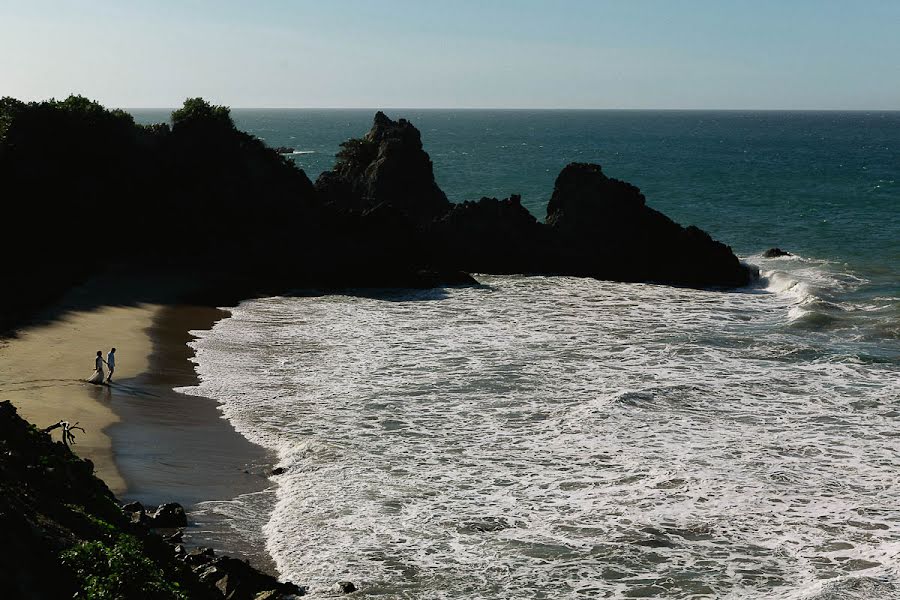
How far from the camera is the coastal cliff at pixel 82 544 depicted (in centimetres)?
1248

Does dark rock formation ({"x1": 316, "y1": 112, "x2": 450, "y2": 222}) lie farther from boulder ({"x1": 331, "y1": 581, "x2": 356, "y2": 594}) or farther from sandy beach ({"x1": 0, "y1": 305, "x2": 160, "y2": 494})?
boulder ({"x1": 331, "y1": 581, "x2": 356, "y2": 594})

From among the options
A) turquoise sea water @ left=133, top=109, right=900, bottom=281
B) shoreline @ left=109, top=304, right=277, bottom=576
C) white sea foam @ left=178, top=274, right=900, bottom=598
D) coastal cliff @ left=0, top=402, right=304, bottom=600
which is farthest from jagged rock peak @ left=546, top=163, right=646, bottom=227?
coastal cliff @ left=0, top=402, right=304, bottom=600

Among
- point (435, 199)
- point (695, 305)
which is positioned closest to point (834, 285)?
point (695, 305)

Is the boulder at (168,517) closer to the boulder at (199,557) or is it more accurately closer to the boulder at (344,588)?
the boulder at (199,557)

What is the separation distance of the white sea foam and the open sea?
7cm

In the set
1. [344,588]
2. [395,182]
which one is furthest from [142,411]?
[395,182]

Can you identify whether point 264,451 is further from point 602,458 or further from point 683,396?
point 683,396

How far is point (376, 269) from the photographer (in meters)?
46.8

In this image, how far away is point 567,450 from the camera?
Result: 23578mm

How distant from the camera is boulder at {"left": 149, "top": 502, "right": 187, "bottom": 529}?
1844 centimetres

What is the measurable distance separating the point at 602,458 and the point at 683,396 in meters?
5.84

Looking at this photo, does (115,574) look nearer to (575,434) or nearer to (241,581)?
(241,581)

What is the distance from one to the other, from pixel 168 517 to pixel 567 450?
9.72 metres

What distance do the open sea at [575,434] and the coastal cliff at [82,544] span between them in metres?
1.79
